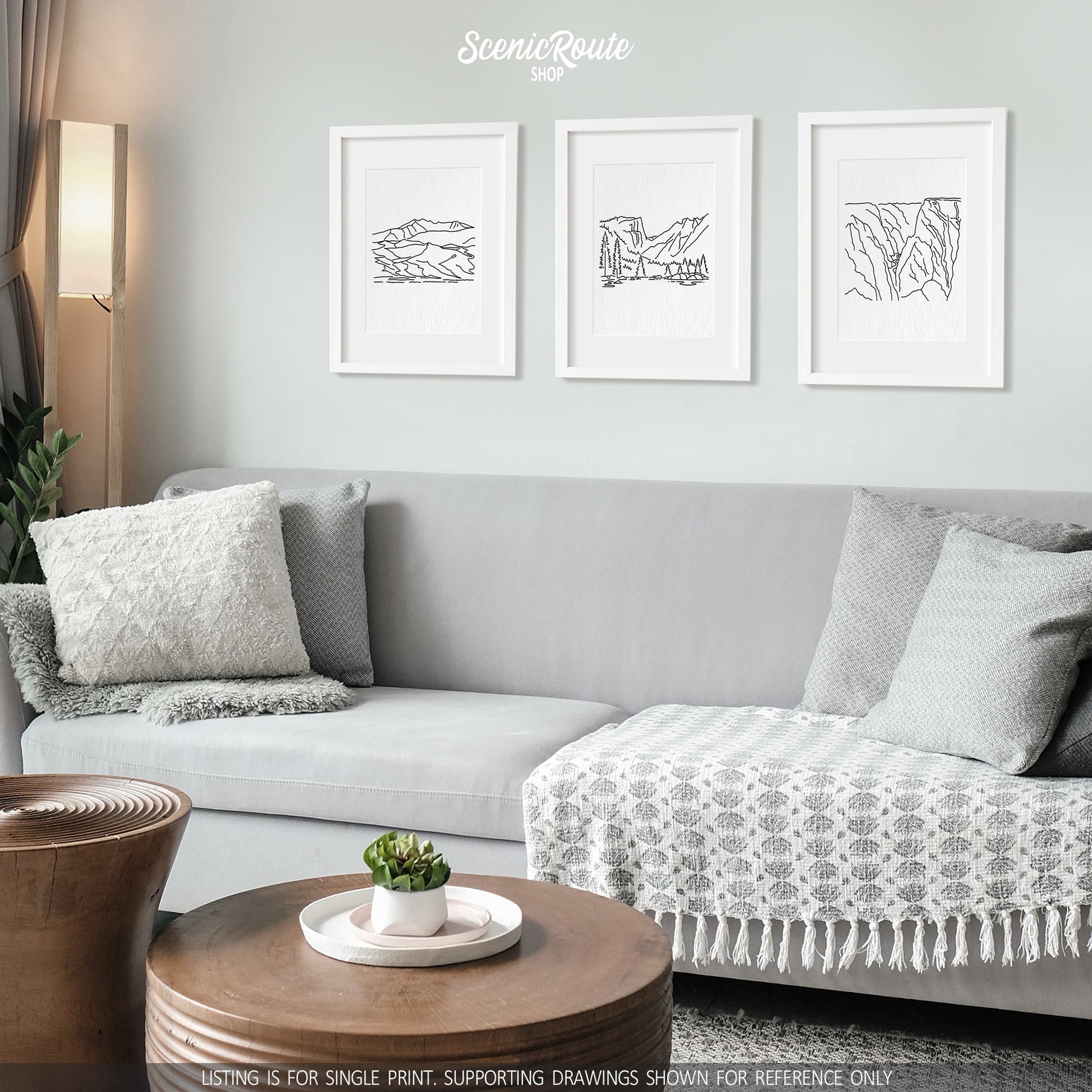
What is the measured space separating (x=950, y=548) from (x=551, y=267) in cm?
129

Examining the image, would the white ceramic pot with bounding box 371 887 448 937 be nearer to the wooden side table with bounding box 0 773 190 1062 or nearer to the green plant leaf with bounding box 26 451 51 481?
the wooden side table with bounding box 0 773 190 1062

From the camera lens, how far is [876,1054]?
209 cm

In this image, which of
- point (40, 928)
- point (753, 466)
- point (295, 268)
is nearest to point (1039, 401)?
point (753, 466)

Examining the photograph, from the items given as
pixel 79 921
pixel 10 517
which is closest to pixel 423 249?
pixel 10 517

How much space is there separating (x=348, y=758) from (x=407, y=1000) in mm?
1066

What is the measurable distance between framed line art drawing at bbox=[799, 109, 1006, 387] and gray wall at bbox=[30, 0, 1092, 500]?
45mm

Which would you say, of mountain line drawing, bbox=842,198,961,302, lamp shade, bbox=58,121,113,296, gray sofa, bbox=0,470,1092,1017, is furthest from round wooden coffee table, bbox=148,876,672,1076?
lamp shade, bbox=58,121,113,296

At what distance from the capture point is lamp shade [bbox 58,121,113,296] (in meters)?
3.36

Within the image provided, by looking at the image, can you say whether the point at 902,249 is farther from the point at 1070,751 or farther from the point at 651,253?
the point at 1070,751

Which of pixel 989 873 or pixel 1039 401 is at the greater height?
pixel 1039 401

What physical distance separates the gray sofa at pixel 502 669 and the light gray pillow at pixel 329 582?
93 mm

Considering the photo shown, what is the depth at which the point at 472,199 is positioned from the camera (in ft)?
10.7

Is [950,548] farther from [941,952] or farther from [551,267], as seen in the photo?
[551,267]

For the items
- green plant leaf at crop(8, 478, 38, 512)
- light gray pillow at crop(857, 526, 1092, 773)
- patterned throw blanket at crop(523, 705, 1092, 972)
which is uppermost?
green plant leaf at crop(8, 478, 38, 512)
